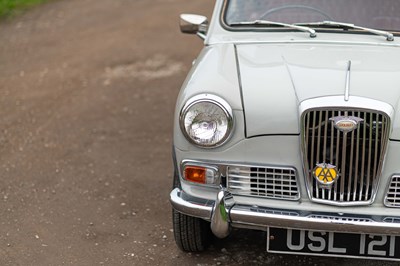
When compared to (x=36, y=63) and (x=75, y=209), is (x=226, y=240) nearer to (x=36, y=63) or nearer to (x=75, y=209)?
(x=75, y=209)

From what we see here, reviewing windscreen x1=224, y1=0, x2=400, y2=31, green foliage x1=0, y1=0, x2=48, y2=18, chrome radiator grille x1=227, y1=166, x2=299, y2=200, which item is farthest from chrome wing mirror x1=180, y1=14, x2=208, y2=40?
green foliage x1=0, y1=0, x2=48, y2=18

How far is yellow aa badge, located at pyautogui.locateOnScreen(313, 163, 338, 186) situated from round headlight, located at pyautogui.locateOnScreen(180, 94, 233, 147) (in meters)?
0.49

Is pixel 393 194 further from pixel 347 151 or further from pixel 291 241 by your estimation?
pixel 291 241

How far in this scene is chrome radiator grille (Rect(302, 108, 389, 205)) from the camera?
420 centimetres

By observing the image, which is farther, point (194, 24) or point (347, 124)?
point (194, 24)

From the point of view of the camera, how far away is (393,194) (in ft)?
14.1

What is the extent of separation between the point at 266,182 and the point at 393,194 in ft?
2.09

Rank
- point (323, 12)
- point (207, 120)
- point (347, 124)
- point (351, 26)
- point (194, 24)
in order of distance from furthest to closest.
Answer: point (194, 24)
point (323, 12)
point (351, 26)
point (207, 120)
point (347, 124)

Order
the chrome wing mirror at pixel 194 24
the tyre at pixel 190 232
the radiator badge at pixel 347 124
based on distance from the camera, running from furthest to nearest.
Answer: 1. the chrome wing mirror at pixel 194 24
2. the tyre at pixel 190 232
3. the radiator badge at pixel 347 124

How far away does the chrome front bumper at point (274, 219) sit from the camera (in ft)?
13.8

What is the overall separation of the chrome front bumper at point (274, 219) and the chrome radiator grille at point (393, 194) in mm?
73

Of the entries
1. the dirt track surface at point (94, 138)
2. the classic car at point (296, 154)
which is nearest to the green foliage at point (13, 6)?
the dirt track surface at point (94, 138)

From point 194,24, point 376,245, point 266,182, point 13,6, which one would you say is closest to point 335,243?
point 376,245

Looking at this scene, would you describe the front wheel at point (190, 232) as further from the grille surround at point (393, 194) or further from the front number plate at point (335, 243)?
the grille surround at point (393, 194)
